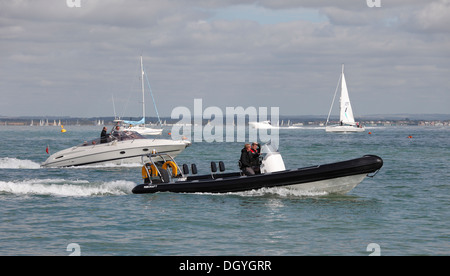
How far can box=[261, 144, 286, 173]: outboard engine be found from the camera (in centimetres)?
1764

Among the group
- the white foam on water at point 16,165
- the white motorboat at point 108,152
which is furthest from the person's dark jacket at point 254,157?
the white foam on water at point 16,165

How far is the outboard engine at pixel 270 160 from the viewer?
17.6 metres

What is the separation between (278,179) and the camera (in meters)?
17.2

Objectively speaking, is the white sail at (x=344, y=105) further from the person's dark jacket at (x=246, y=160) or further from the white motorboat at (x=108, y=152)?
the person's dark jacket at (x=246, y=160)

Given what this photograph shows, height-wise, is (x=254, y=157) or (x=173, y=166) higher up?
(x=254, y=157)

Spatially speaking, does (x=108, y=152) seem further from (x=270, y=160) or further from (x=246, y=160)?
(x=270, y=160)

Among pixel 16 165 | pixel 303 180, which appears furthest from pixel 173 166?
pixel 16 165

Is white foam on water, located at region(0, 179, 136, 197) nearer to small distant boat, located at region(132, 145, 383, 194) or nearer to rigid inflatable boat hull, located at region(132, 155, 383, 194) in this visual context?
small distant boat, located at region(132, 145, 383, 194)

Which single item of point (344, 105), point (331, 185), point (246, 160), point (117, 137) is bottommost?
point (331, 185)

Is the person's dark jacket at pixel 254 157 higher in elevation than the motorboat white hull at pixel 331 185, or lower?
higher

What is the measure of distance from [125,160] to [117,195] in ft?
35.0

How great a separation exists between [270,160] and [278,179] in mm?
801
